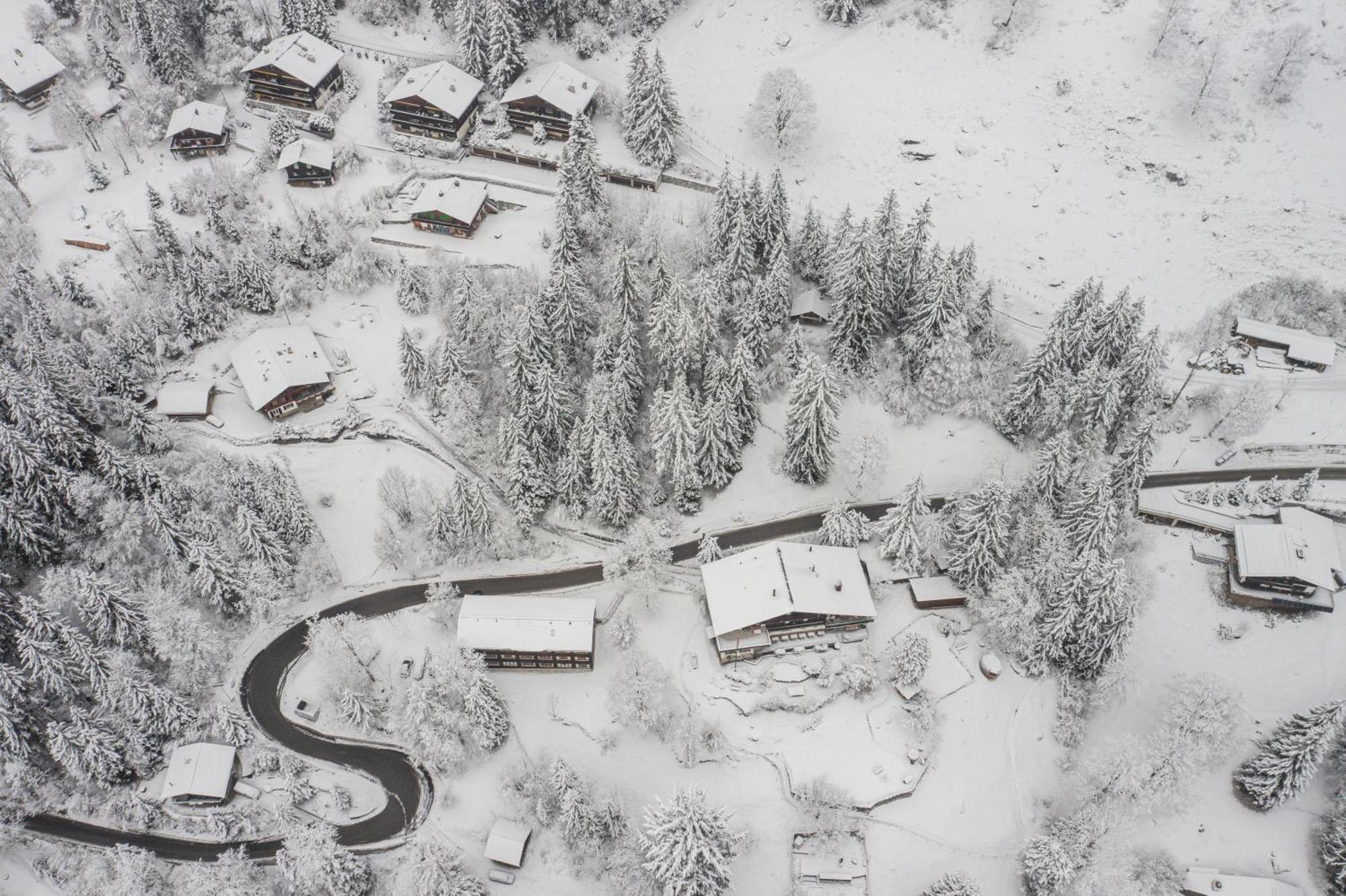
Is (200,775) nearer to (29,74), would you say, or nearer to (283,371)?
(283,371)

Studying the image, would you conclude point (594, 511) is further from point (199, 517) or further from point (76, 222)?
point (76, 222)

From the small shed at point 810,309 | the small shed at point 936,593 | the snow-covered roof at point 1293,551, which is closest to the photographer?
the snow-covered roof at point 1293,551

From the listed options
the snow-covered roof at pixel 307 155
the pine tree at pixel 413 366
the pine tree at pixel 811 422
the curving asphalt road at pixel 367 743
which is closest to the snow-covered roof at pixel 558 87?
the snow-covered roof at pixel 307 155

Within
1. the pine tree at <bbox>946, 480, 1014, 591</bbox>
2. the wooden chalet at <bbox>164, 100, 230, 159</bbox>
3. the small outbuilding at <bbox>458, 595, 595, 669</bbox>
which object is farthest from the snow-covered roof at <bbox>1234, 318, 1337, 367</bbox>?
the wooden chalet at <bbox>164, 100, 230, 159</bbox>

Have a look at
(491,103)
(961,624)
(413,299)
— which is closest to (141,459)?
(413,299)

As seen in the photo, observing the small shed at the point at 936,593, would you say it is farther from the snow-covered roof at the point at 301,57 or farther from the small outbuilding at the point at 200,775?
the snow-covered roof at the point at 301,57
